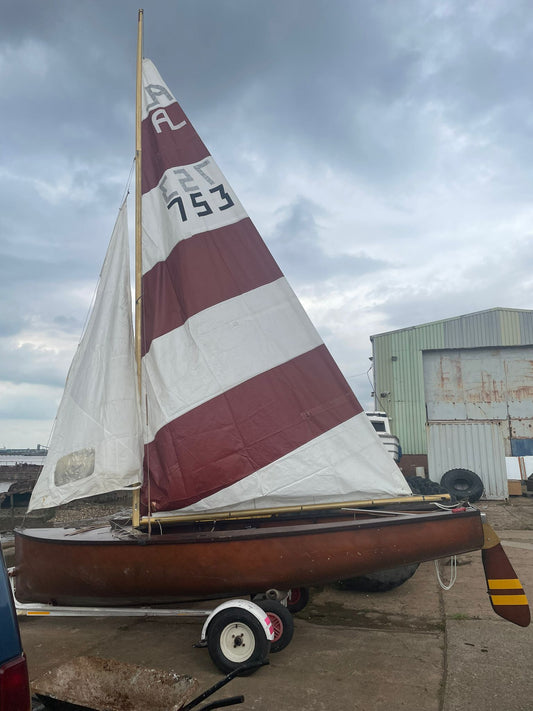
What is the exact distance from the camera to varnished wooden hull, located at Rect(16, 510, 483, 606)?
14.6ft

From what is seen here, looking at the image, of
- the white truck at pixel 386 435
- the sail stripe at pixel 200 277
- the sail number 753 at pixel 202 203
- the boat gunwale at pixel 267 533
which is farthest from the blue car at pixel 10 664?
the white truck at pixel 386 435

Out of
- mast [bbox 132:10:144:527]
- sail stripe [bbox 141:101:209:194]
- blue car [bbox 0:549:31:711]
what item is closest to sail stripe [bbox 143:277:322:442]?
mast [bbox 132:10:144:527]

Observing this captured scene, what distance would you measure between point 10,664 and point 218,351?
13.4ft

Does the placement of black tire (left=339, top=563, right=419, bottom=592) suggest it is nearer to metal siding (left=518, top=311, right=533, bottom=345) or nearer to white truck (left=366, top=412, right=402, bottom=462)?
white truck (left=366, top=412, right=402, bottom=462)

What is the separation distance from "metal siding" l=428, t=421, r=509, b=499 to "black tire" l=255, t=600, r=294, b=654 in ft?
45.8

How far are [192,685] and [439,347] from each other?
20.7 meters

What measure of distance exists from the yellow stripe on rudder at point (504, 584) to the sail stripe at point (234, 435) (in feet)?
6.85

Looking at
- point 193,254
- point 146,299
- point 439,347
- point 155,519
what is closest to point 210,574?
point 155,519

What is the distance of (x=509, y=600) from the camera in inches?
177

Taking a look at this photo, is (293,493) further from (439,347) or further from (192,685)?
(439,347)

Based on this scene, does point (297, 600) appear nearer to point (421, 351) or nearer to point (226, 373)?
point (226, 373)

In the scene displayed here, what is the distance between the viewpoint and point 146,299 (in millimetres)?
5855

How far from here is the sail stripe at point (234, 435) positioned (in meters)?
5.34

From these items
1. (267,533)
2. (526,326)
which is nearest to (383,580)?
(267,533)
